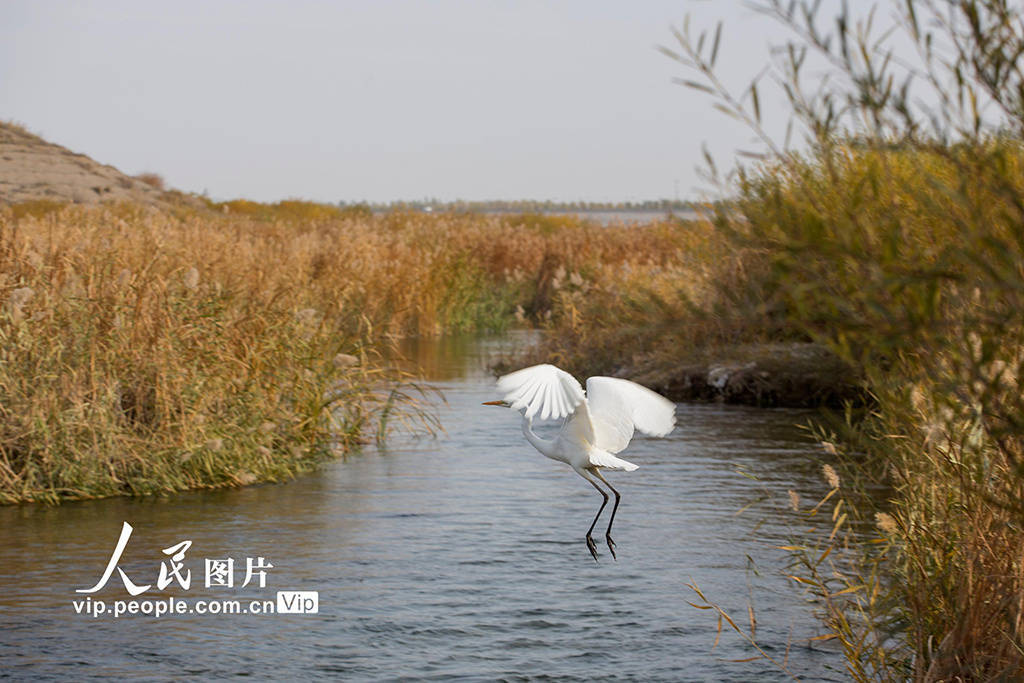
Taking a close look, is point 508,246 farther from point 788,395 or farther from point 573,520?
point 573,520

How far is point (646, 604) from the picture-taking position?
6.49 m

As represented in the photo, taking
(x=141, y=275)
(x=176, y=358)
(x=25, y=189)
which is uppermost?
(x=25, y=189)

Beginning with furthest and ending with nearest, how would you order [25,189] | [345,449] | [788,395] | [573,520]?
1. [25,189]
2. [788,395]
3. [345,449]
4. [573,520]

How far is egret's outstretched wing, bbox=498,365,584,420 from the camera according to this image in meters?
5.07

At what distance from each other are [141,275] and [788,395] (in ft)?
23.4

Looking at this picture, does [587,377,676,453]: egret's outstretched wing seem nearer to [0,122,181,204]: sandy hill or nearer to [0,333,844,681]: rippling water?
[0,333,844,681]: rippling water

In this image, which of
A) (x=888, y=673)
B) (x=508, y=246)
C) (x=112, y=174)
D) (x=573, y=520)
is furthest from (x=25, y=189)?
(x=888, y=673)

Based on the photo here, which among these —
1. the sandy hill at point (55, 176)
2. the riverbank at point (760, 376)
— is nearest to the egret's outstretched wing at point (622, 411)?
the riverbank at point (760, 376)

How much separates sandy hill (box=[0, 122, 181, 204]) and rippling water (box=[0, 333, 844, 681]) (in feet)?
94.8

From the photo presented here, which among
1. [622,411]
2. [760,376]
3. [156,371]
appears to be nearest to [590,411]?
[622,411]

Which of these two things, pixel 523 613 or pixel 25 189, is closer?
pixel 523 613

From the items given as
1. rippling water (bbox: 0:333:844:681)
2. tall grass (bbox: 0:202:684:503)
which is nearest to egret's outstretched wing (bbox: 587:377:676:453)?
rippling water (bbox: 0:333:844:681)

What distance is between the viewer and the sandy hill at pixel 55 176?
37.7 m

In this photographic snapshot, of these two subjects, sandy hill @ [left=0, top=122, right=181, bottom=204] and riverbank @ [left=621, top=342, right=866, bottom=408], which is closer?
riverbank @ [left=621, top=342, right=866, bottom=408]
